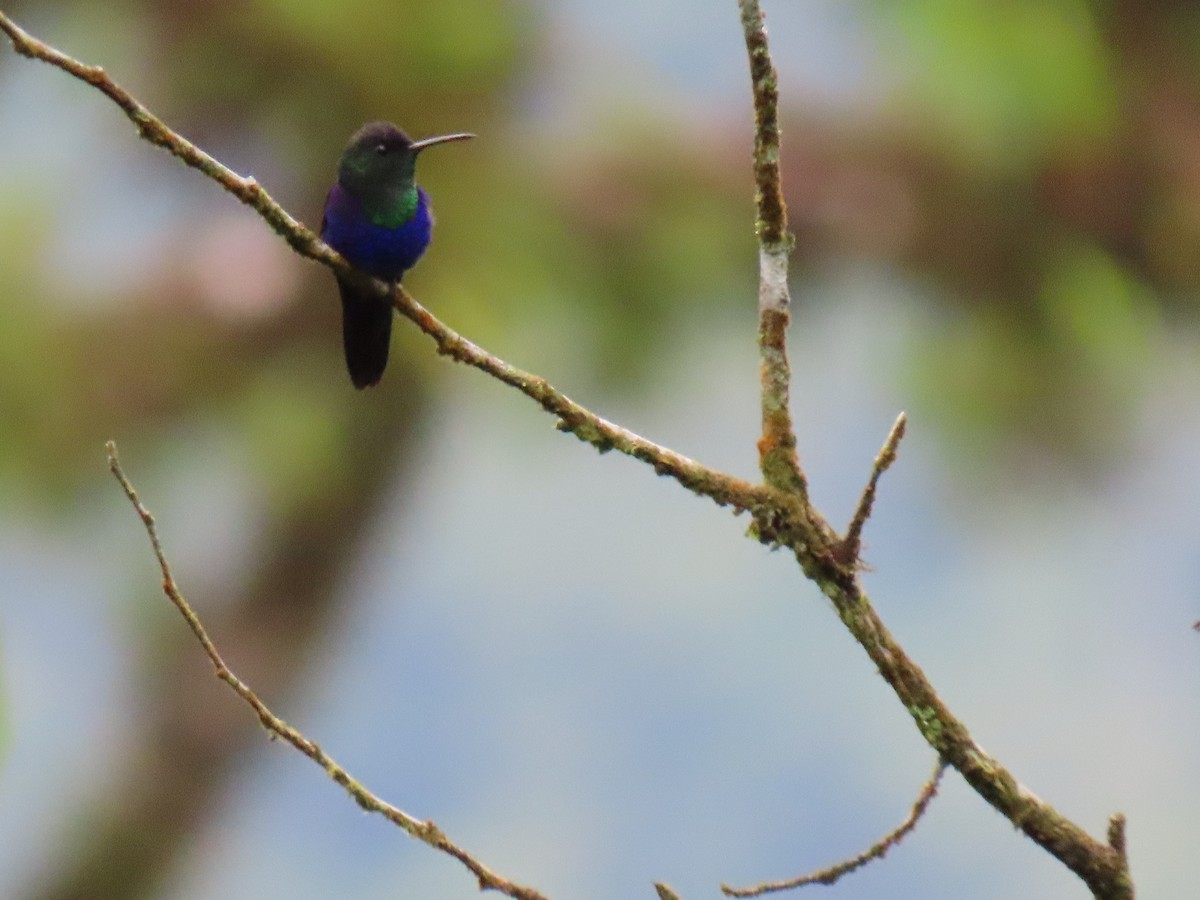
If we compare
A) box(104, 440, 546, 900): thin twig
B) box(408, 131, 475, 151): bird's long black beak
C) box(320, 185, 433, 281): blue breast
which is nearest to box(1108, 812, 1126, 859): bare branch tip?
box(104, 440, 546, 900): thin twig

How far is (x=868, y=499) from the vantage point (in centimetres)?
126

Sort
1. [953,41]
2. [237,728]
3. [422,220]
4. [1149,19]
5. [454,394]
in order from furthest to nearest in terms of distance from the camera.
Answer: [454,394]
[1149,19]
[237,728]
[953,41]
[422,220]

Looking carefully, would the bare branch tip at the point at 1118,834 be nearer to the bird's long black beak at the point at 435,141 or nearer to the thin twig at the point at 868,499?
the thin twig at the point at 868,499

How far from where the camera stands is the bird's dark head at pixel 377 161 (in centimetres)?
208

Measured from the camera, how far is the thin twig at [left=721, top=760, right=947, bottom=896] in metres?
1.35

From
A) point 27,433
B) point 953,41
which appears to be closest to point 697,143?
point 953,41

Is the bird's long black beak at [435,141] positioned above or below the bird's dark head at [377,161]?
below

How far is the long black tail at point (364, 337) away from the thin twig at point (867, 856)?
1003 millimetres

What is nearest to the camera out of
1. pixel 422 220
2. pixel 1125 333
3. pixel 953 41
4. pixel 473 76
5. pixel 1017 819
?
pixel 1017 819

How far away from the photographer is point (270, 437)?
604 centimetres

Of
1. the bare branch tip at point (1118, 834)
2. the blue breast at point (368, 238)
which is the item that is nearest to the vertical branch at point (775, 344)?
the bare branch tip at point (1118, 834)

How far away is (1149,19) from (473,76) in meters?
2.60

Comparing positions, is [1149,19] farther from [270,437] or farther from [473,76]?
[270,437]

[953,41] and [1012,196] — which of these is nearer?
[953,41]
